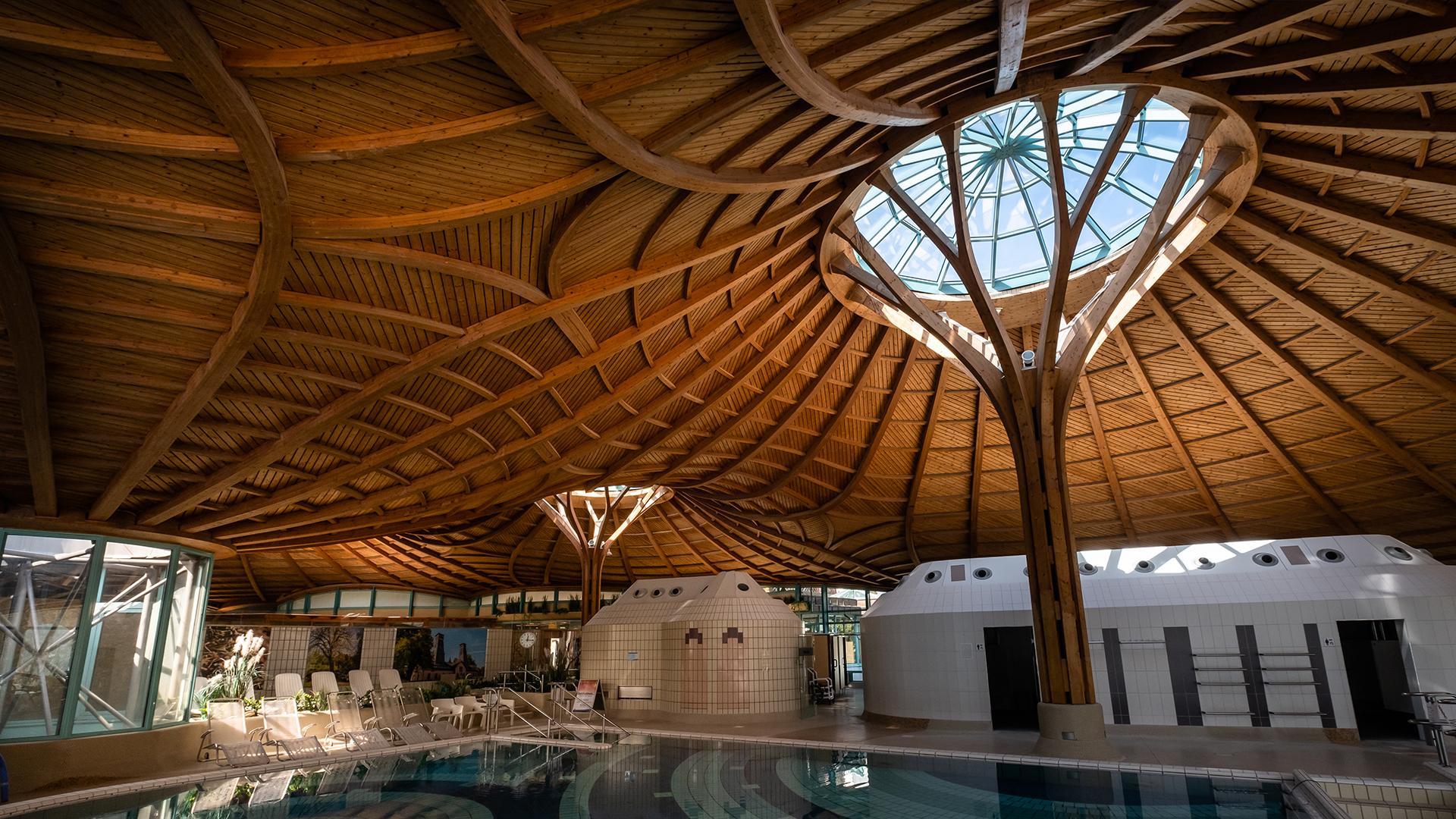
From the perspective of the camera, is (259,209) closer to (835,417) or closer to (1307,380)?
(835,417)

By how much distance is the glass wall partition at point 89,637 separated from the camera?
1309 centimetres

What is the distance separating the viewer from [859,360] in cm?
2330

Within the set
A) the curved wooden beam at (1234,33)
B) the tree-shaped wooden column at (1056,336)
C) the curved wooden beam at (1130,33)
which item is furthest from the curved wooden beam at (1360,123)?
the curved wooden beam at (1130,33)

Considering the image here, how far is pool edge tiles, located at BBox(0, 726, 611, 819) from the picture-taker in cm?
1140

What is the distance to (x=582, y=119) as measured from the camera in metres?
8.52

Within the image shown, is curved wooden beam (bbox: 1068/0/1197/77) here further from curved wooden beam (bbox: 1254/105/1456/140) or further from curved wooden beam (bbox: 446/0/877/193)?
curved wooden beam (bbox: 446/0/877/193)

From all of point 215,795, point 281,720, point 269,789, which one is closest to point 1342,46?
point 269,789

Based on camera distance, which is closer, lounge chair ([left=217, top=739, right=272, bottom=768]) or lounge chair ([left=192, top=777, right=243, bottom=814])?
lounge chair ([left=192, top=777, right=243, bottom=814])

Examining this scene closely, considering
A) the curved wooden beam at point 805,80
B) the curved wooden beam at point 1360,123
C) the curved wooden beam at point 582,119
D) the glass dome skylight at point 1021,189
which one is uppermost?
the glass dome skylight at point 1021,189

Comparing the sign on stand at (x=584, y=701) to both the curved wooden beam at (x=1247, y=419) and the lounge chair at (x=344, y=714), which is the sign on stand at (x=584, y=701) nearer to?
the lounge chair at (x=344, y=714)

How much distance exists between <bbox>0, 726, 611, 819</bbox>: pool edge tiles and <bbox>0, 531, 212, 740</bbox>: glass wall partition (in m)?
1.91

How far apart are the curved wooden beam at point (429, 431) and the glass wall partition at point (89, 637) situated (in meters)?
1.34

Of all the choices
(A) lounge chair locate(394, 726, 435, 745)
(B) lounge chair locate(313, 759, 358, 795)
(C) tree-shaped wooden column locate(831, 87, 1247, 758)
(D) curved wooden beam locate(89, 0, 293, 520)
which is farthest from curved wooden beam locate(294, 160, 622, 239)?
(A) lounge chair locate(394, 726, 435, 745)

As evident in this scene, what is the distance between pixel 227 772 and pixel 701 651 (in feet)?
38.7
